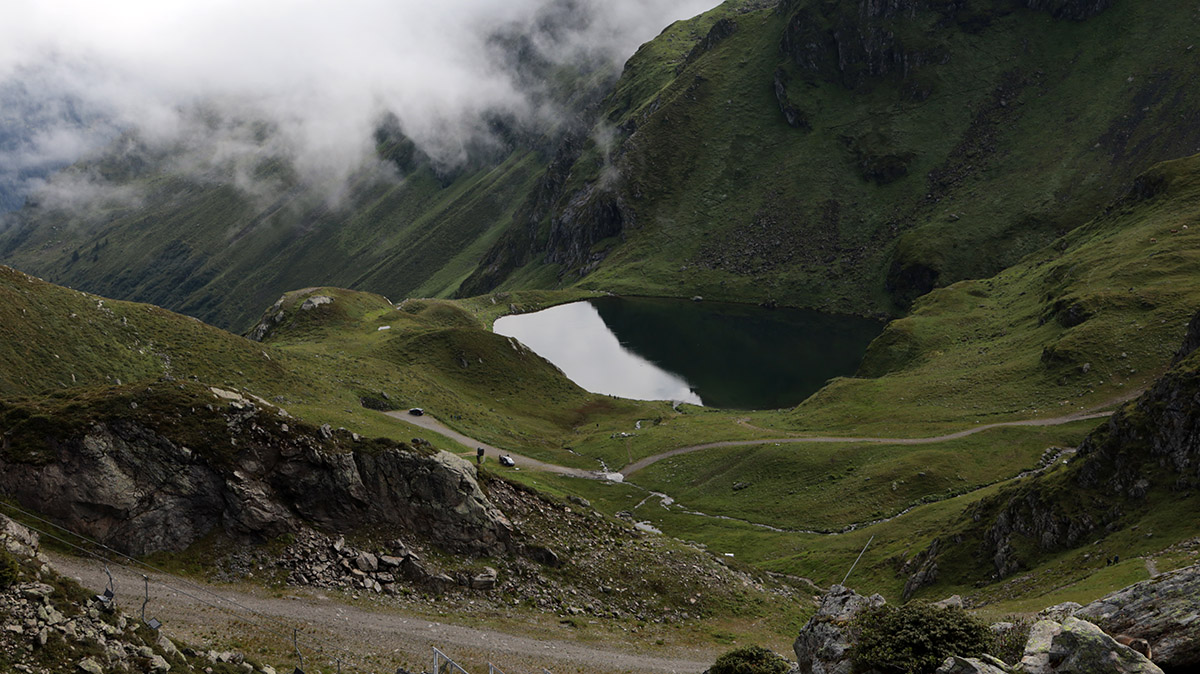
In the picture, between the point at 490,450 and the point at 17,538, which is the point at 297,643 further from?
the point at 490,450

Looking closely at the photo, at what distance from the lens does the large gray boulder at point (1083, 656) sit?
18.6m

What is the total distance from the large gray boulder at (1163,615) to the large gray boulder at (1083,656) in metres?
2.06

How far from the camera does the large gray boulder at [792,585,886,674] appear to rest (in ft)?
84.0

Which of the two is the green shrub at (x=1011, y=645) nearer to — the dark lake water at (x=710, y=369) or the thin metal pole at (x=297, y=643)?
the thin metal pole at (x=297, y=643)

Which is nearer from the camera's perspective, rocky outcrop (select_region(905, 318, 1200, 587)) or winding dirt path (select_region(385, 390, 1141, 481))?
rocky outcrop (select_region(905, 318, 1200, 587))

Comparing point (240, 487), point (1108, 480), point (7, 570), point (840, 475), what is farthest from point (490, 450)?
point (7, 570)

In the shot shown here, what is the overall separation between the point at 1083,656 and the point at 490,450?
78.7 meters

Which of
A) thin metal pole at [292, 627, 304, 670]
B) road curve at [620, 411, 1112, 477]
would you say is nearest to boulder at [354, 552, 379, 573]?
thin metal pole at [292, 627, 304, 670]

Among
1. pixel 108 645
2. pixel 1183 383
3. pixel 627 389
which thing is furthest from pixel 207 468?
pixel 627 389

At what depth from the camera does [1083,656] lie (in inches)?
747

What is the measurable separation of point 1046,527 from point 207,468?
184 feet

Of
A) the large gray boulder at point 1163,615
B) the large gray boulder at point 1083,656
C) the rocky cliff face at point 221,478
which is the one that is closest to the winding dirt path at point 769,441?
the rocky cliff face at point 221,478

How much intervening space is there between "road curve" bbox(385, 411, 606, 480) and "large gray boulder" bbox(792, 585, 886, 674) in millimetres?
63369

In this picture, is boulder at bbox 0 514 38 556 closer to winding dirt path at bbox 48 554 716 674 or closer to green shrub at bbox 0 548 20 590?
winding dirt path at bbox 48 554 716 674
